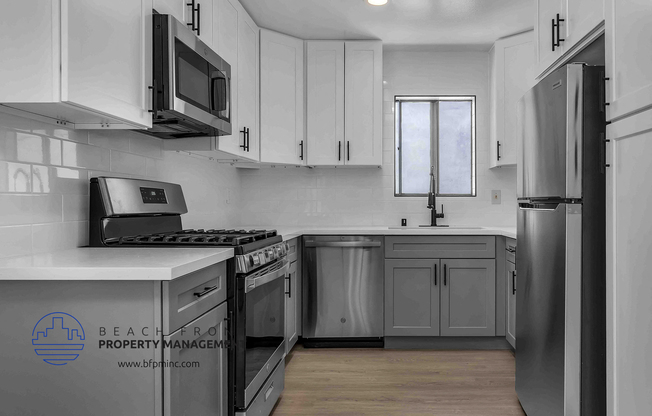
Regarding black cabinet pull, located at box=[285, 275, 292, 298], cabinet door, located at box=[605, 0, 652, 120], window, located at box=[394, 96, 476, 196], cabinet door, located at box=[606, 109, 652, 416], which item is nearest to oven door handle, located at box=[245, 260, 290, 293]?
black cabinet pull, located at box=[285, 275, 292, 298]

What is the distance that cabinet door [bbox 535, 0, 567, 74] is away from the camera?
2.09 m

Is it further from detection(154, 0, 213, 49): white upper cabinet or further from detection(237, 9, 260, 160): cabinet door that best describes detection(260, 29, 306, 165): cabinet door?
detection(154, 0, 213, 49): white upper cabinet

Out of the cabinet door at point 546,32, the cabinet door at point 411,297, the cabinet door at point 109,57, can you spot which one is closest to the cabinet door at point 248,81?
the cabinet door at point 109,57

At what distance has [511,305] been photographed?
131 inches

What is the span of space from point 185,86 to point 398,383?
208 cm

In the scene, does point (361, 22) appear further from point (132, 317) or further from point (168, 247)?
point (132, 317)

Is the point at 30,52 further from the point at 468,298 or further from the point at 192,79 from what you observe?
the point at 468,298

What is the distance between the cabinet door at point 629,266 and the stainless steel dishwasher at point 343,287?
2024 mm

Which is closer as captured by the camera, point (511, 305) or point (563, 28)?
point (563, 28)

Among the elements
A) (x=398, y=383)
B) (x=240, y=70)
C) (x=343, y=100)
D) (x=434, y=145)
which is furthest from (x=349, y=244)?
(x=240, y=70)

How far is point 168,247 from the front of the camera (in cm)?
188

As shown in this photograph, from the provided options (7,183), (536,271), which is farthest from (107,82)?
(536,271)

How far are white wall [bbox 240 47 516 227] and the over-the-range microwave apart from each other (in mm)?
1623

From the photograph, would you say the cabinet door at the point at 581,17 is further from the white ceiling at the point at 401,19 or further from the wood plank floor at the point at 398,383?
the wood plank floor at the point at 398,383
